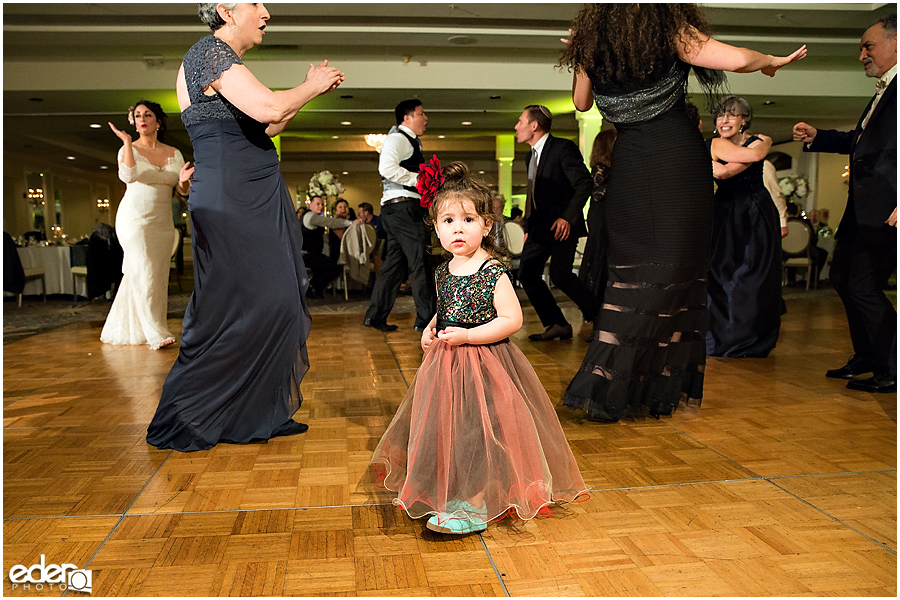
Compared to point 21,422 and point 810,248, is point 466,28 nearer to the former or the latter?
point 810,248

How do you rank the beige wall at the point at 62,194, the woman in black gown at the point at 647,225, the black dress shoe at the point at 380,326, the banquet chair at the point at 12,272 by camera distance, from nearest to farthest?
the woman in black gown at the point at 647,225
the black dress shoe at the point at 380,326
the banquet chair at the point at 12,272
the beige wall at the point at 62,194

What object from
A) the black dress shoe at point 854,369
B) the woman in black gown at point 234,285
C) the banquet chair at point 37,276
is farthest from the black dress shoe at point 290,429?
the banquet chair at point 37,276

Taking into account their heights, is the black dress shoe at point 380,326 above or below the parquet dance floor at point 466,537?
above

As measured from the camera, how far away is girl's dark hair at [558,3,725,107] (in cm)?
241

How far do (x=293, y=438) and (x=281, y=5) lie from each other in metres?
6.26

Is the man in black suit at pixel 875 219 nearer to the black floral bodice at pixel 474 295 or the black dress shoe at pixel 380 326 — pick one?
the black floral bodice at pixel 474 295

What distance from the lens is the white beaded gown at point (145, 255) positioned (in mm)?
4707

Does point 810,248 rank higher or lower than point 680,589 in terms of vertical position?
higher

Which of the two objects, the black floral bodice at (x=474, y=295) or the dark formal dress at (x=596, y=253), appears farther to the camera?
the dark formal dress at (x=596, y=253)

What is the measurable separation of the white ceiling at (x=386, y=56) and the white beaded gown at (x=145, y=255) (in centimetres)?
361

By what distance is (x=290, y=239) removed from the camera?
250cm

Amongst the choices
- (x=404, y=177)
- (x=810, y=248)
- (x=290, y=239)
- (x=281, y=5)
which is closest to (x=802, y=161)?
(x=810, y=248)

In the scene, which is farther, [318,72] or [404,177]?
[404,177]

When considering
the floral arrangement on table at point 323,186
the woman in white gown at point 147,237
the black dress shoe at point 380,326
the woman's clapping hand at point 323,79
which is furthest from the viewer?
the floral arrangement on table at point 323,186
